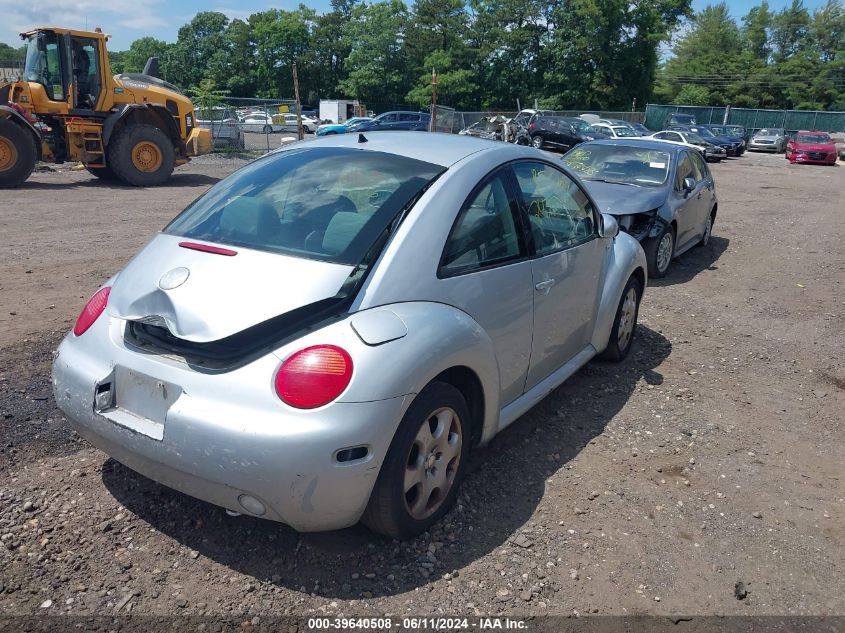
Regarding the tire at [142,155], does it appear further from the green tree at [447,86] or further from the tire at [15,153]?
the green tree at [447,86]

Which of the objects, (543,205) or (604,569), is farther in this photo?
(543,205)

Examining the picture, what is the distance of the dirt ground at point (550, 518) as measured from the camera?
108 inches

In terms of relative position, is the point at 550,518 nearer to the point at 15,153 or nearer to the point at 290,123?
the point at 15,153

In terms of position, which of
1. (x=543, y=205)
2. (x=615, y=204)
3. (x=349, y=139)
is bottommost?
(x=615, y=204)

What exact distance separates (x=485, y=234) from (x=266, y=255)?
1.11 metres

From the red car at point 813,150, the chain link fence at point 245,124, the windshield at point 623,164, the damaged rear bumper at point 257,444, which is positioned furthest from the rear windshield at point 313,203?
the red car at point 813,150

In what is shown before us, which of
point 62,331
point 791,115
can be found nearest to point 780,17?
point 791,115

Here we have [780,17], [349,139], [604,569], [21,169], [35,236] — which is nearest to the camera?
[604,569]

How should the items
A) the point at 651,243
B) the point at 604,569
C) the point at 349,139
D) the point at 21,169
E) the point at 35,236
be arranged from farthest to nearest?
the point at 21,169, the point at 35,236, the point at 651,243, the point at 349,139, the point at 604,569

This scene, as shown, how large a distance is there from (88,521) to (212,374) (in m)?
1.08

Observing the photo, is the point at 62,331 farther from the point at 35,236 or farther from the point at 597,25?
the point at 597,25

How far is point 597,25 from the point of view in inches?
2334

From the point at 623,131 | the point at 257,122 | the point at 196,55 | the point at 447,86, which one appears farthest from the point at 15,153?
the point at 196,55

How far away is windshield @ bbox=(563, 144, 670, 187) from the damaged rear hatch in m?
6.07
